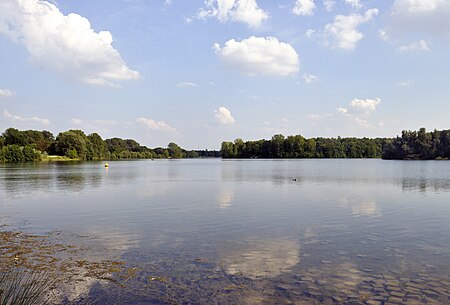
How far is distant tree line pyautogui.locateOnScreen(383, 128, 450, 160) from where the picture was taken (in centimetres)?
14325

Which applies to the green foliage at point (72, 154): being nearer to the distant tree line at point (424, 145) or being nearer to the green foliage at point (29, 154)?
the green foliage at point (29, 154)

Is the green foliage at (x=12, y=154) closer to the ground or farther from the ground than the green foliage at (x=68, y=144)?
closer to the ground

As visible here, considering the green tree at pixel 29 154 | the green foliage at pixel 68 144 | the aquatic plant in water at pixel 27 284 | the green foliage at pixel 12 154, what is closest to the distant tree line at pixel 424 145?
the green foliage at pixel 68 144

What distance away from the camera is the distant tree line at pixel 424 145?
143 m

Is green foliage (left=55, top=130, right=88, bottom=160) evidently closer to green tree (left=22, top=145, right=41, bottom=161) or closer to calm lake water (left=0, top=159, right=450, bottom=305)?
green tree (left=22, top=145, right=41, bottom=161)

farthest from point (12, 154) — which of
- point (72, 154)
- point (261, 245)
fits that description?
point (261, 245)

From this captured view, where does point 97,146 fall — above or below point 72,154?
above

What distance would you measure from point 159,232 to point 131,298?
740cm

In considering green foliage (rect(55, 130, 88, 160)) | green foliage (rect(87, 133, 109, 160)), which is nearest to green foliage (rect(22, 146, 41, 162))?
green foliage (rect(55, 130, 88, 160))

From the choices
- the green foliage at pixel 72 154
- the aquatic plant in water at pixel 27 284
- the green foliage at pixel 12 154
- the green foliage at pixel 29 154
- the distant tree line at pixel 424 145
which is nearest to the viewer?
the aquatic plant in water at pixel 27 284

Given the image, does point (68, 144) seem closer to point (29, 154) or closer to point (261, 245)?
point (29, 154)

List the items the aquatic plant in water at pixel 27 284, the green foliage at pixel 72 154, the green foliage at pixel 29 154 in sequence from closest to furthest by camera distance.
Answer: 1. the aquatic plant in water at pixel 27 284
2. the green foliage at pixel 29 154
3. the green foliage at pixel 72 154

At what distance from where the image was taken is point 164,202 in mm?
26203

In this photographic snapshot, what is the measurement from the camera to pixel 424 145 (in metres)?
144
